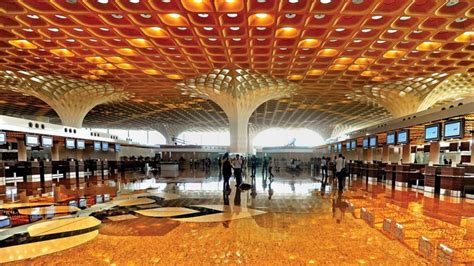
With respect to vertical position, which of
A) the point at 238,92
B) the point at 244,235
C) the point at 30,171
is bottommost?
the point at 30,171

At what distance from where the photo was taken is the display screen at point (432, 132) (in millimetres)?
13038

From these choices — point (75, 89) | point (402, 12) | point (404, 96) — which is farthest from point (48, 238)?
point (404, 96)

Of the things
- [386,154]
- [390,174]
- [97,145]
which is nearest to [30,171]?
[97,145]

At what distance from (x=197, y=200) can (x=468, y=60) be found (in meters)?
16.0

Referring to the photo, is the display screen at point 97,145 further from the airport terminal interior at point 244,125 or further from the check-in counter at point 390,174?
the check-in counter at point 390,174

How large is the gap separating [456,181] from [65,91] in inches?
1032

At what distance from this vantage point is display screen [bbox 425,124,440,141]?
13.0 m

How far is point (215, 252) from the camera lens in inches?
171

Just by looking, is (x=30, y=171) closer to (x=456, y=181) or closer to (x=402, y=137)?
(x=402, y=137)

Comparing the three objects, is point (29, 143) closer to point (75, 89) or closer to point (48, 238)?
point (75, 89)

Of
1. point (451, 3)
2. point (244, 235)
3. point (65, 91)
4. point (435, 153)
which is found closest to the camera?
point (244, 235)

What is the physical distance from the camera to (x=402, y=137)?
1611cm

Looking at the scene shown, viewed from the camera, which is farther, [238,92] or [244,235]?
[238,92]

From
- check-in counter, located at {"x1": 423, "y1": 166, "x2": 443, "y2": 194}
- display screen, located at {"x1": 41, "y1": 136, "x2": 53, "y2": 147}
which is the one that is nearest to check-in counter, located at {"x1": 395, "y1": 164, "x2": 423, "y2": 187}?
check-in counter, located at {"x1": 423, "y1": 166, "x2": 443, "y2": 194}
